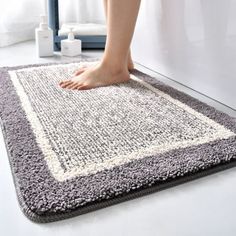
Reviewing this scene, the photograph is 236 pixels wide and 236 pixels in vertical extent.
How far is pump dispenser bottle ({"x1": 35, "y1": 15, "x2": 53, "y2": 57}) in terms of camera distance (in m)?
1.32

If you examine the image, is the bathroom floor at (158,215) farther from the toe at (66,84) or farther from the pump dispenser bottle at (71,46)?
the pump dispenser bottle at (71,46)

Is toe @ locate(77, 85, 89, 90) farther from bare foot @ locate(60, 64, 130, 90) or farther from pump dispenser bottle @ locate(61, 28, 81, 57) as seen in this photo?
pump dispenser bottle @ locate(61, 28, 81, 57)

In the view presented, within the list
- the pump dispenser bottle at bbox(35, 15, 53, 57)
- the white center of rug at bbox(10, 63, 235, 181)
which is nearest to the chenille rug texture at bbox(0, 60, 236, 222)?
the white center of rug at bbox(10, 63, 235, 181)

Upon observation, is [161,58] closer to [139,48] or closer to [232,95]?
[139,48]

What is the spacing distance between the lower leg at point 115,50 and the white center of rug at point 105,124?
41 millimetres

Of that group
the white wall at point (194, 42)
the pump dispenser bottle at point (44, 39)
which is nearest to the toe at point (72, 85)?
the white wall at point (194, 42)

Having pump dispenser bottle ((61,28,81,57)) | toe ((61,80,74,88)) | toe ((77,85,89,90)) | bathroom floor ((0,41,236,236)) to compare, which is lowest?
bathroom floor ((0,41,236,236))

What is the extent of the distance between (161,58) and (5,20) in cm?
83

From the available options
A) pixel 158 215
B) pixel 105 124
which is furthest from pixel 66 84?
pixel 158 215

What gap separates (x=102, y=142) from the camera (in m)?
0.67

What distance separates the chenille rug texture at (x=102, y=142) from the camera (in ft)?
1.72

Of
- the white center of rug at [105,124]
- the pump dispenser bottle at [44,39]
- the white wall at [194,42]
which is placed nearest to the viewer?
the white center of rug at [105,124]

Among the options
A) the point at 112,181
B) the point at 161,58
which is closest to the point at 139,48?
the point at 161,58

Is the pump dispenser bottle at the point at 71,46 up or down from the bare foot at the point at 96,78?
up
